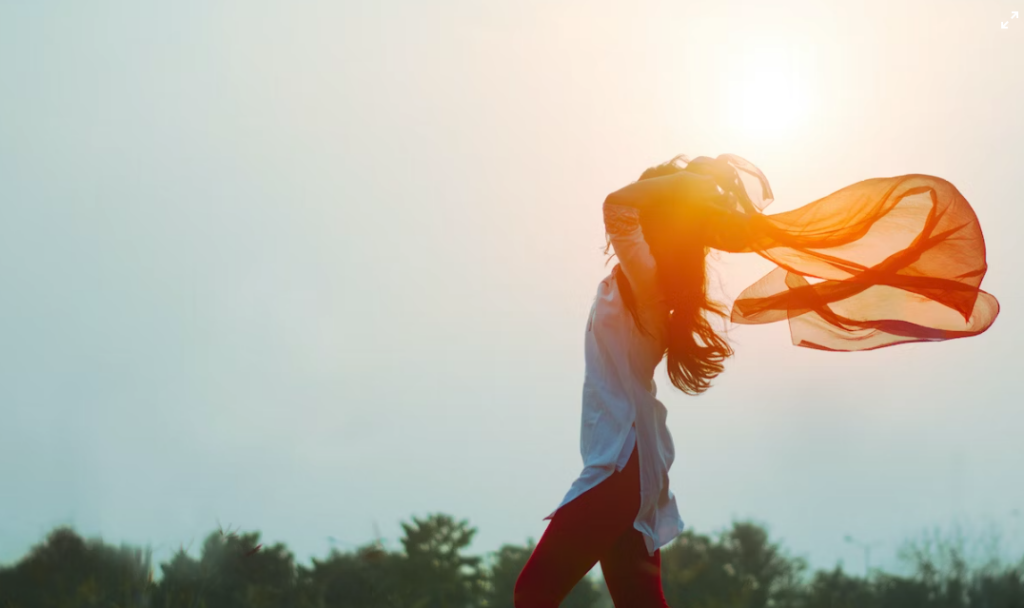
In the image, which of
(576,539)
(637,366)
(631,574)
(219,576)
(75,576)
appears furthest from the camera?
(75,576)

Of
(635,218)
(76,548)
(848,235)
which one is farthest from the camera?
(76,548)

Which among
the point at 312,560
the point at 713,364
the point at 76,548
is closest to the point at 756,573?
the point at 312,560

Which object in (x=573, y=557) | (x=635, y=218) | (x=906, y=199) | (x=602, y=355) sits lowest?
(x=573, y=557)

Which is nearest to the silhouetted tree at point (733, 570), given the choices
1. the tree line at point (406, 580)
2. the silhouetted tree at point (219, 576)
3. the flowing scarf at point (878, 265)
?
the tree line at point (406, 580)

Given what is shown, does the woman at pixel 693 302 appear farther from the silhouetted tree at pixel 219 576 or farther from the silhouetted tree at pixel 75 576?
the silhouetted tree at pixel 75 576

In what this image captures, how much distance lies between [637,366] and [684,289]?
12.9 inches

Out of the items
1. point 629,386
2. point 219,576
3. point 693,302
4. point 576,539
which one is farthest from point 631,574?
point 219,576

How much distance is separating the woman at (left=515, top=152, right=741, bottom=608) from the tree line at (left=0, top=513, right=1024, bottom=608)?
2.87 meters

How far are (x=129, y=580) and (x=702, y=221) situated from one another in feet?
16.1

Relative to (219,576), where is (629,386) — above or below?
A: below

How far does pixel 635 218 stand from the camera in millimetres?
3414

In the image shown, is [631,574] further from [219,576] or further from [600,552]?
[219,576]

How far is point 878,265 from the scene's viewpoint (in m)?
3.98

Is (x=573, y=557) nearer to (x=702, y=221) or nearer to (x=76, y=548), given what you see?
(x=702, y=221)
